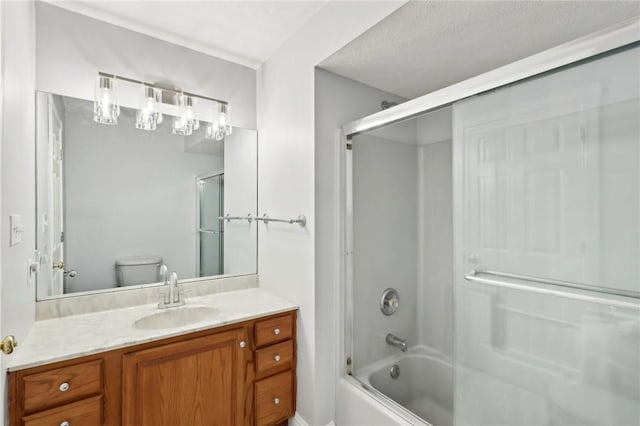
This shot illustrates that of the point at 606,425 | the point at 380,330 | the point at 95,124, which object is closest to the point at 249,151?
the point at 95,124

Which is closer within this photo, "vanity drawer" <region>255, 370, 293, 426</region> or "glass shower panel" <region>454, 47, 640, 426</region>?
"glass shower panel" <region>454, 47, 640, 426</region>

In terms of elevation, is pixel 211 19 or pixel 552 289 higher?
pixel 211 19

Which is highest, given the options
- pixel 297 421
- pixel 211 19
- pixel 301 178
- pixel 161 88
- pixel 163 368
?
pixel 211 19

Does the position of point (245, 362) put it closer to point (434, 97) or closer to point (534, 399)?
point (534, 399)

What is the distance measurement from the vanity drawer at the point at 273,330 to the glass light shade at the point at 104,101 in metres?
1.43

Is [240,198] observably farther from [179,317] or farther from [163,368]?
[163,368]

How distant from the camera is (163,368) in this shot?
56.5 inches

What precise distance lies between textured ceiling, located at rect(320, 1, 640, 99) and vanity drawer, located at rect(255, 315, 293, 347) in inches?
58.6

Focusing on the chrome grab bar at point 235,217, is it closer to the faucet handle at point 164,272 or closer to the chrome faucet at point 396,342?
the faucet handle at point 164,272

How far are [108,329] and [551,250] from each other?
203cm

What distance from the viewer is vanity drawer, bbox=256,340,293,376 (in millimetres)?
1721

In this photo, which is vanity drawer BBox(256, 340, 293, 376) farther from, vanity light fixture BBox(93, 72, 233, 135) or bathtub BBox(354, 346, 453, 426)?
vanity light fixture BBox(93, 72, 233, 135)

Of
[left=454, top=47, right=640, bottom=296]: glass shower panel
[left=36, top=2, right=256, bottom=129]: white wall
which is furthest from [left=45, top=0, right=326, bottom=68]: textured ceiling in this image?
[left=454, top=47, right=640, bottom=296]: glass shower panel

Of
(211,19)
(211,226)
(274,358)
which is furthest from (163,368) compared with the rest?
(211,19)
